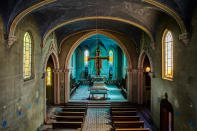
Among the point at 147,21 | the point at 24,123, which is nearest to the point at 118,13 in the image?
the point at 147,21

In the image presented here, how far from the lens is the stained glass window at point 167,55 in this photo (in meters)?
9.19

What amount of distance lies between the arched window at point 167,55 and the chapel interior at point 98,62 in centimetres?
6

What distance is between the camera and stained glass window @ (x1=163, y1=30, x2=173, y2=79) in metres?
9.19

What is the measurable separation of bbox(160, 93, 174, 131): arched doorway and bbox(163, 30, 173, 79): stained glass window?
1.55 metres

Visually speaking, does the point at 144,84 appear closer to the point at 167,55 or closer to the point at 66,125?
the point at 167,55

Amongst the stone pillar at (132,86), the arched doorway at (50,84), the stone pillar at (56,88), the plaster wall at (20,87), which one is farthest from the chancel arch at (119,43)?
the plaster wall at (20,87)

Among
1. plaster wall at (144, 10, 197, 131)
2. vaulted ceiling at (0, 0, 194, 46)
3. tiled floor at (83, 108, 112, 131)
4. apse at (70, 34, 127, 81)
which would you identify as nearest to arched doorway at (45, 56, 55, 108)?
tiled floor at (83, 108, 112, 131)

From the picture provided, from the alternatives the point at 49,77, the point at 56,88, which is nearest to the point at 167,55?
the point at 56,88

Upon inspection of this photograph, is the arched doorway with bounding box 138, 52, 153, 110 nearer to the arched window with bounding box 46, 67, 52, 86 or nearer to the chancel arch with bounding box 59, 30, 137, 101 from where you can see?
the chancel arch with bounding box 59, 30, 137, 101

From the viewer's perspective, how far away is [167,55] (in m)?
9.66

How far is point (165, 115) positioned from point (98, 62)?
20.7 feet

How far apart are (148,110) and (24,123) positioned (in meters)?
11.5

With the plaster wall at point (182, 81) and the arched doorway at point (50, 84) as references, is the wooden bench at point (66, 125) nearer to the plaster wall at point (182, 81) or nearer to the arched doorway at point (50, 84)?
the plaster wall at point (182, 81)

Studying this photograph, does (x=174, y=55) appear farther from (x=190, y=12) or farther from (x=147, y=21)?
(x=147, y=21)
